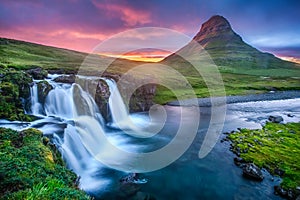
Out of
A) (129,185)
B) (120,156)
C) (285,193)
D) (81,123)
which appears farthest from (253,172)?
(81,123)

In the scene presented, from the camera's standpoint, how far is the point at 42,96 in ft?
107

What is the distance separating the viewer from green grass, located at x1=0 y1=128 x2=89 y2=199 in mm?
8464

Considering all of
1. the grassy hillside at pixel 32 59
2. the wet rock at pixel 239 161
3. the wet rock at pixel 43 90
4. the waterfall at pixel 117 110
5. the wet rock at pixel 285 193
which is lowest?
the wet rock at pixel 285 193

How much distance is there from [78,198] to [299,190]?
1752cm

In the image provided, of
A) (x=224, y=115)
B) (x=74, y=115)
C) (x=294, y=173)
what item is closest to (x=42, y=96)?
(x=74, y=115)

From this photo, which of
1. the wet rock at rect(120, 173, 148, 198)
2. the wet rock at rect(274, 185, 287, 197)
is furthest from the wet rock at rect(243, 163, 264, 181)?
the wet rock at rect(120, 173, 148, 198)

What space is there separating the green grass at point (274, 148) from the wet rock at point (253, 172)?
171cm

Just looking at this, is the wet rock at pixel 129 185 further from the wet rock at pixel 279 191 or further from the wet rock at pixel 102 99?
the wet rock at pixel 102 99

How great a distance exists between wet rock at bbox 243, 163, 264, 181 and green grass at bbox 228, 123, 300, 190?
67.2 inches

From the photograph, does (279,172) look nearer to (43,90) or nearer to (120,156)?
(120,156)

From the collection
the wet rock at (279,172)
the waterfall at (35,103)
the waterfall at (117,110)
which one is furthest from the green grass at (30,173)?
the waterfall at (117,110)

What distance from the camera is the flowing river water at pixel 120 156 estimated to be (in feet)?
61.0

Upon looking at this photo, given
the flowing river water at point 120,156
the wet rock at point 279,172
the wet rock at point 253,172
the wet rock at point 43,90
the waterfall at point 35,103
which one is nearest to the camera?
the flowing river water at point 120,156

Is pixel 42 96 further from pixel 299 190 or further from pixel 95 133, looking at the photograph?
pixel 299 190
